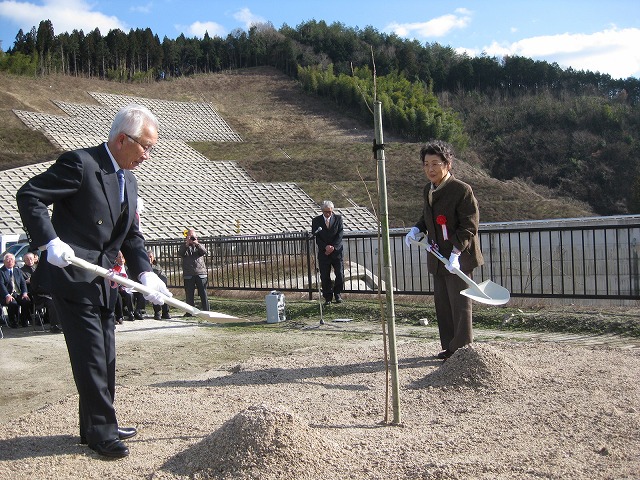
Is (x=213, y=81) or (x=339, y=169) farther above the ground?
(x=213, y=81)

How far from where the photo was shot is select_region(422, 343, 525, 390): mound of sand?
5137 mm

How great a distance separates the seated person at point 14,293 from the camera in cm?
1142

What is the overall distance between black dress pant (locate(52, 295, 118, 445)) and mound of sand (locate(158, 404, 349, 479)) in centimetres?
53

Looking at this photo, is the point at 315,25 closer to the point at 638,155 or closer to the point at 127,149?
the point at 638,155

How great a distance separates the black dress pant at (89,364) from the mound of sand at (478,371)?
2524 millimetres

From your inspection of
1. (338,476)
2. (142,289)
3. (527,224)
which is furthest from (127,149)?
(527,224)

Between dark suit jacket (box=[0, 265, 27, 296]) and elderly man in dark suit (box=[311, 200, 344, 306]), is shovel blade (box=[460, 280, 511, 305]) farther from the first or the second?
dark suit jacket (box=[0, 265, 27, 296])

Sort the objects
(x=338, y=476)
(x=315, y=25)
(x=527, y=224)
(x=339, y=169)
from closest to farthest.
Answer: (x=338, y=476), (x=527, y=224), (x=339, y=169), (x=315, y=25)

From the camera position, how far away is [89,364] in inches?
153

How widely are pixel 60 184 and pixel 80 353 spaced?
95cm

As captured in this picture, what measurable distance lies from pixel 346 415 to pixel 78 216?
7.10 feet

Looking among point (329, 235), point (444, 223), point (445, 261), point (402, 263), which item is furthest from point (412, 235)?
point (402, 263)

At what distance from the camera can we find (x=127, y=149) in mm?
4035

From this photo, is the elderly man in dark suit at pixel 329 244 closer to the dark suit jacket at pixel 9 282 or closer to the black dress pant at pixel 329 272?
the black dress pant at pixel 329 272
